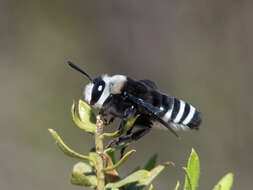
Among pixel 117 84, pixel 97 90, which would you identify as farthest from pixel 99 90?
pixel 117 84

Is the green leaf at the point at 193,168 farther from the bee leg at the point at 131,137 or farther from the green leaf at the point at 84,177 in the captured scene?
the bee leg at the point at 131,137

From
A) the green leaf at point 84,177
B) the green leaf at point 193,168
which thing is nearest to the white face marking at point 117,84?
the green leaf at point 84,177

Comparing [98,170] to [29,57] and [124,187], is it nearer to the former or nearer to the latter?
[124,187]

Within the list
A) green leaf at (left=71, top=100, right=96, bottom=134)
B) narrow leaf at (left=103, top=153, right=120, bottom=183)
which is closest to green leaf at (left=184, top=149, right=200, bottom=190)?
narrow leaf at (left=103, top=153, right=120, bottom=183)

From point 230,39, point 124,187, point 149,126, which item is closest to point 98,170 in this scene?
point 124,187

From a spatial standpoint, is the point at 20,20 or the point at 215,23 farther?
the point at 20,20

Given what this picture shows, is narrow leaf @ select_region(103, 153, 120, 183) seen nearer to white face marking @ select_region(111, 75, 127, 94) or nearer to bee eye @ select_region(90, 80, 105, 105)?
bee eye @ select_region(90, 80, 105, 105)
